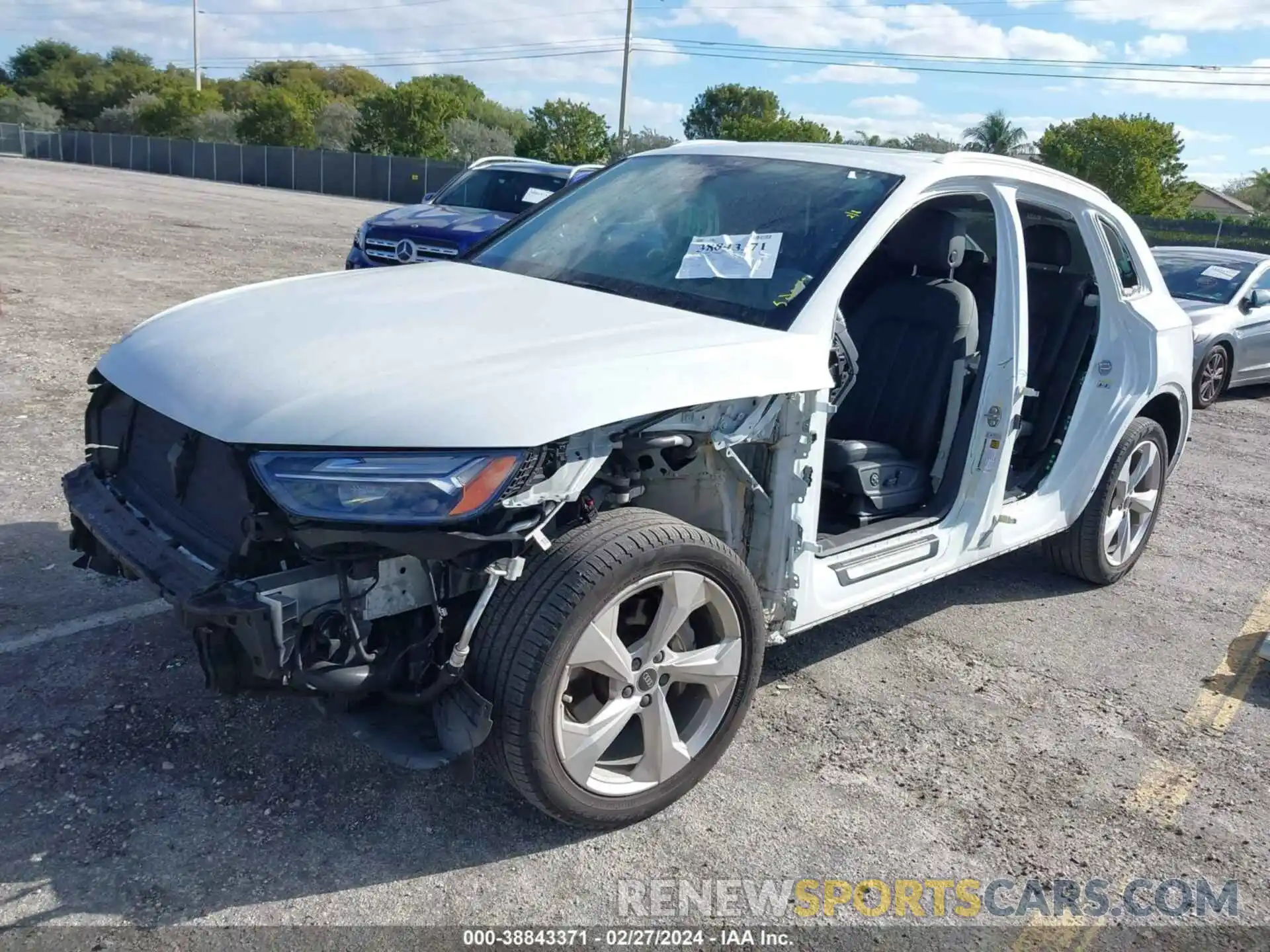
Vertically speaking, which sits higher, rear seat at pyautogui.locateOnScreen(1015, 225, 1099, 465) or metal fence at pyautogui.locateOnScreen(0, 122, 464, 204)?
metal fence at pyautogui.locateOnScreen(0, 122, 464, 204)

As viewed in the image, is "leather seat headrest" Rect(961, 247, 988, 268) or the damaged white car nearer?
the damaged white car

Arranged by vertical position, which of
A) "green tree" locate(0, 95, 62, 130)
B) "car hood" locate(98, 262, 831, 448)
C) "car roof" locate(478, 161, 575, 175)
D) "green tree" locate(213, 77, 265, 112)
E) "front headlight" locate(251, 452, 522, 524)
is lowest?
"front headlight" locate(251, 452, 522, 524)

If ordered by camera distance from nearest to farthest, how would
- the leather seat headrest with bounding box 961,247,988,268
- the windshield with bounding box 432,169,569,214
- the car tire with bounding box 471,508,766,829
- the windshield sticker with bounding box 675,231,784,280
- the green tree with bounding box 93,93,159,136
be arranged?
the car tire with bounding box 471,508,766,829 → the windshield sticker with bounding box 675,231,784,280 → the leather seat headrest with bounding box 961,247,988,268 → the windshield with bounding box 432,169,569,214 → the green tree with bounding box 93,93,159,136

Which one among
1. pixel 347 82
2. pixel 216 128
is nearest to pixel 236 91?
pixel 347 82

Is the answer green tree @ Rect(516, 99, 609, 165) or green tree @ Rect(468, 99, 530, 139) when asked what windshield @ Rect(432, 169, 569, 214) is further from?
green tree @ Rect(468, 99, 530, 139)

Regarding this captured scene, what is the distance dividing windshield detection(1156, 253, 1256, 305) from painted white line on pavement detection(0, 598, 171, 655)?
395 inches

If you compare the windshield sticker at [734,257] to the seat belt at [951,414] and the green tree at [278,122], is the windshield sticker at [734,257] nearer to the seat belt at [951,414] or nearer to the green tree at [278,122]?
the seat belt at [951,414]

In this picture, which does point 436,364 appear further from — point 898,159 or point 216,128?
point 216,128

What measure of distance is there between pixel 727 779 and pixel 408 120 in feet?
172

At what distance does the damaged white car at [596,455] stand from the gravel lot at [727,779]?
1.02 ft

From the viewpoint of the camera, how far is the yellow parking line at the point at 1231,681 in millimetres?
3920

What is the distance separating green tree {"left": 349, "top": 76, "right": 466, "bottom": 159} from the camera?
50.9 m

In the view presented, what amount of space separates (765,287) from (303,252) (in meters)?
14.8

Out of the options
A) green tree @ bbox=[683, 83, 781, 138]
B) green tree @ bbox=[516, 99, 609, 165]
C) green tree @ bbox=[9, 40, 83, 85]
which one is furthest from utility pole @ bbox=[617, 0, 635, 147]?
green tree @ bbox=[9, 40, 83, 85]
